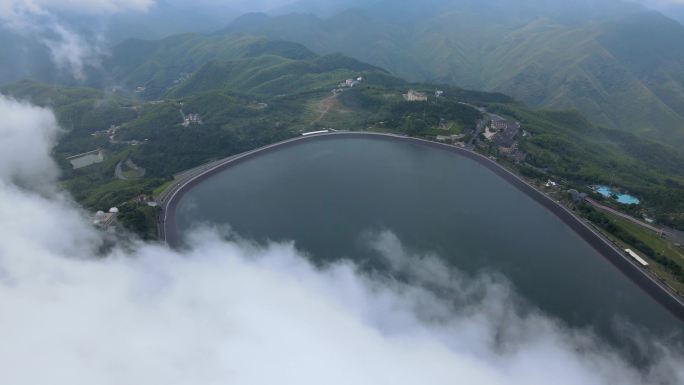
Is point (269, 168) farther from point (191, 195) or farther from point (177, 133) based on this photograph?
point (177, 133)

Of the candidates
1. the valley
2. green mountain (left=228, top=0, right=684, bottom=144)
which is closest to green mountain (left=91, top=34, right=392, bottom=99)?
the valley

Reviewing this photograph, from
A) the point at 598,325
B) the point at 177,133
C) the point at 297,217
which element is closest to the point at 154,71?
the point at 177,133

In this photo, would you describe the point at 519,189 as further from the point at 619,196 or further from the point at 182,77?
the point at 182,77

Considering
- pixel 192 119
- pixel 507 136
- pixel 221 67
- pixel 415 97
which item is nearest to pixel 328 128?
pixel 415 97

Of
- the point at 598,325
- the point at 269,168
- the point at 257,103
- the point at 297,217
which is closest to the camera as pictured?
the point at 598,325

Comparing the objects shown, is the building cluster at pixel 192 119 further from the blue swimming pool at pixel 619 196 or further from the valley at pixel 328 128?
the blue swimming pool at pixel 619 196

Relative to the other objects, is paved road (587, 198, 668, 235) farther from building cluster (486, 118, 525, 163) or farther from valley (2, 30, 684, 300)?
building cluster (486, 118, 525, 163)

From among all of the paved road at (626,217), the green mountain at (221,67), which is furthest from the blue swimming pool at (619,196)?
the green mountain at (221,67)
